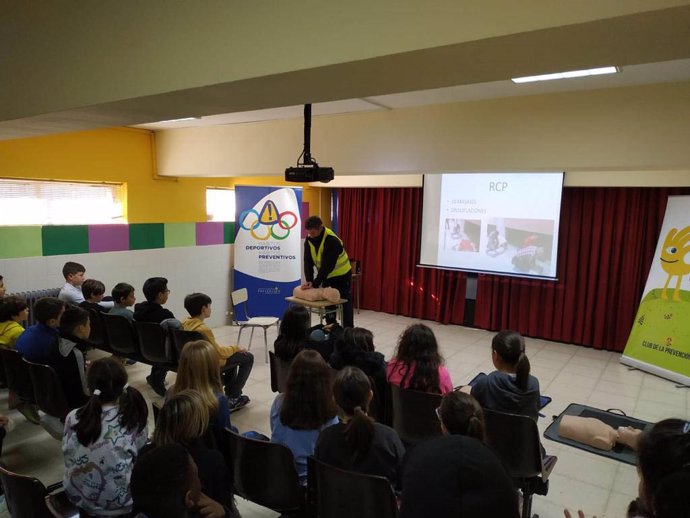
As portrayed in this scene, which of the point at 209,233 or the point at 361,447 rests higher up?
the point at 209,233

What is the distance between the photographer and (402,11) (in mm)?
1357

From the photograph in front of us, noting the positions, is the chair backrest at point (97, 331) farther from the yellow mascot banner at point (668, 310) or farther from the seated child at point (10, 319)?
the yellow mascot banner at point (668, 310)

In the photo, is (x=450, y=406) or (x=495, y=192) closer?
(x=450, y=406)

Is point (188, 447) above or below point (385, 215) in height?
below

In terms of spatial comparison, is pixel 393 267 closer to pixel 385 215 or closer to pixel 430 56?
pixel 385 215

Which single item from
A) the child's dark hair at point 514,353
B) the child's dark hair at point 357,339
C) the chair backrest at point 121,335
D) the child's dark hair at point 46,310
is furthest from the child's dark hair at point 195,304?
the child's dark hair at point 514,353

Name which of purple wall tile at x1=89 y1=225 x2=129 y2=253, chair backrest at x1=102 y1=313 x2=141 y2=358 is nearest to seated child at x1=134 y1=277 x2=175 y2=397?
chair backrest at x1=102 y1=313 x2=141 y2=358

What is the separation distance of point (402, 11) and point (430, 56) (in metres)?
0.15

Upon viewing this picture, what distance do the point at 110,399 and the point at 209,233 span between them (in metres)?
5.03

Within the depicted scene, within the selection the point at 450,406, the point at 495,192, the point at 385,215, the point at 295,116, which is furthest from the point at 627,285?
the point at 450,406

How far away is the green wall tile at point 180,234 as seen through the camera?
636 cm

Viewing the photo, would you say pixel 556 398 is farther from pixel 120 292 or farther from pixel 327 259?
pixel 120 292

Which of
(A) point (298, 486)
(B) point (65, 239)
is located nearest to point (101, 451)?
(A) point (298, 486)

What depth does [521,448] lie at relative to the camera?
2387 millimetres
